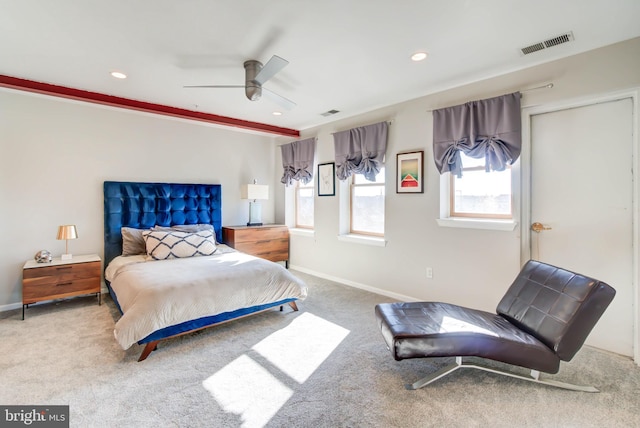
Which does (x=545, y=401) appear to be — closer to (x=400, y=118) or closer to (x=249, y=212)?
(x=400, y=118)

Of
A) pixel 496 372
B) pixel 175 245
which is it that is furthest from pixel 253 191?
pixel 496 372

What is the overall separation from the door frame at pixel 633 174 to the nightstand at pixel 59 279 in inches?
186

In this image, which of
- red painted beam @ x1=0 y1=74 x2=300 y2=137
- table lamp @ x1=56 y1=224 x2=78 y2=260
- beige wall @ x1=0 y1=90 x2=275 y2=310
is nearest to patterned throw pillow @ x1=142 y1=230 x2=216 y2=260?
table lamp @ x1=56 y1=224 x2=78 y2=260

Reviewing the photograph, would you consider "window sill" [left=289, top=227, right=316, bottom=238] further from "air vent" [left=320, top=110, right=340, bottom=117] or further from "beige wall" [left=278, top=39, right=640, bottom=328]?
"air vent" [left=320, top=110, right=340, bottom=117]

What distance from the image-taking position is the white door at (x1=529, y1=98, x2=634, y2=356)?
97.0 inches

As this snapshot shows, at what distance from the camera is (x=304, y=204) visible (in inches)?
223

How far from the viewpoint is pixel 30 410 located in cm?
187

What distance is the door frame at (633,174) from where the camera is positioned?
2.38 m

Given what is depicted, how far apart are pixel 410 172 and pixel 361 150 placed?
32.4 inches

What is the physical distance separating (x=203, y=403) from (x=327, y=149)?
12.6ft

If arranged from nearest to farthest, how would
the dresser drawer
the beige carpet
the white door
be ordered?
the beige carpet
the white door
the dresser drawer

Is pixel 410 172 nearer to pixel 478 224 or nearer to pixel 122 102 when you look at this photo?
pixel 478 224

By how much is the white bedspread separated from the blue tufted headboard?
0.60 metres

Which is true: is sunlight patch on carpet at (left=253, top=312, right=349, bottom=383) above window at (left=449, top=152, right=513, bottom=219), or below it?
below
